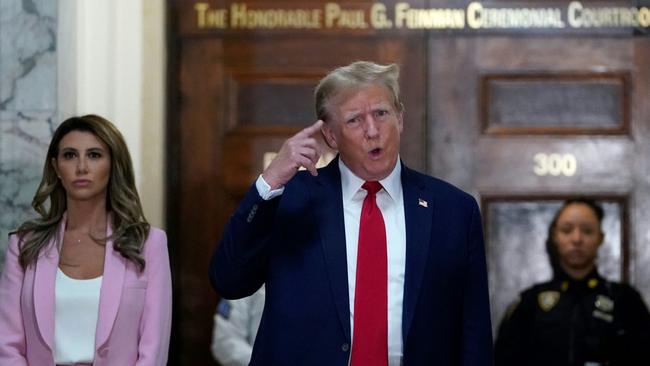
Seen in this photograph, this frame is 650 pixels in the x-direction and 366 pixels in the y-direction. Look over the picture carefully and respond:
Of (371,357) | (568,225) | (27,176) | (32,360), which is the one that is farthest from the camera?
(568,225)

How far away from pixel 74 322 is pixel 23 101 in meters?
1.21

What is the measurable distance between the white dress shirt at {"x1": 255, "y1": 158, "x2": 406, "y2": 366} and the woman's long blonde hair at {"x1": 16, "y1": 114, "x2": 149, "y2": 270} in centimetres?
99

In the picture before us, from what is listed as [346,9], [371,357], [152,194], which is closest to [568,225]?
[346,9]

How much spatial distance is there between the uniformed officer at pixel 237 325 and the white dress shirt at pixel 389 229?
1.91 m

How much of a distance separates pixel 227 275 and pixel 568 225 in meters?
2.47

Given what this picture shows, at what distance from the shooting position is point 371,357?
4.38 metres

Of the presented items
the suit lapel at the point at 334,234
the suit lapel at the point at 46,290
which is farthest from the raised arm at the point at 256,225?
the suit lapel at the point at 46,290

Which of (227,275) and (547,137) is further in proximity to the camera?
(547,137)

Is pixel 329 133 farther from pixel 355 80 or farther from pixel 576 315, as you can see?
pixel 576 315

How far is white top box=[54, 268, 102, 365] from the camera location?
16.8ft

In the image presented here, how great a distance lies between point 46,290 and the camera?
16.9ft

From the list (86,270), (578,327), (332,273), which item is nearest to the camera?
(332,273)

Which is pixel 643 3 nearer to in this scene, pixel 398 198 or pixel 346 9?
pixel 346 9

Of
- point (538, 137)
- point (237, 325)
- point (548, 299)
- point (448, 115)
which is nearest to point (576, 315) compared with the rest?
point (548, 299)
